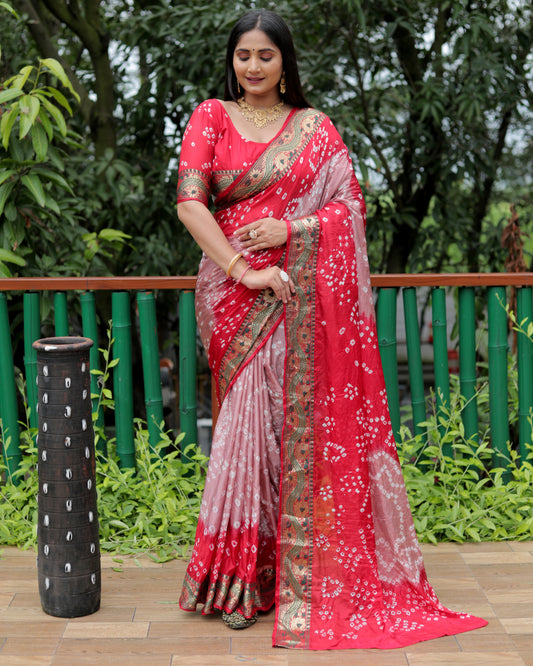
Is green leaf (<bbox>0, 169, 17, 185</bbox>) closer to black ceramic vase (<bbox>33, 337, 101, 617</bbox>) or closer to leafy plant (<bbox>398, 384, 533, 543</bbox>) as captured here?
black ceramic vase (<bbox>33, 337, 101, 617</bbox>)

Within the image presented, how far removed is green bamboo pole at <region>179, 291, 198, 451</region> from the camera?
306 centimetres

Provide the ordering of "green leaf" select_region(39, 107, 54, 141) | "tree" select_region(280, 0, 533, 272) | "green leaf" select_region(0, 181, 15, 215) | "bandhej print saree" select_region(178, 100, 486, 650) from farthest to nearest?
1. "tree" select_region(280, 0, 533, 272)
2. "green leaf" select_region(0, 181, 15, 215)
3. "green leaf" select_region(39, 107, 54, 141)
4. "bandhej print saree" select_region(178, 100, 486, 650)

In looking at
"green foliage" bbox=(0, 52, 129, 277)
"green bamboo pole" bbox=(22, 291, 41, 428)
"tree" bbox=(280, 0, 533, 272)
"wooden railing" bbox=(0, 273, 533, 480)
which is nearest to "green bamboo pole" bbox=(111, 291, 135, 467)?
"wooden railing" bbox=(0, 273, 533, 480)

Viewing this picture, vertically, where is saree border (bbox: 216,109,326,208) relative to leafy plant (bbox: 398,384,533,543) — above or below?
above

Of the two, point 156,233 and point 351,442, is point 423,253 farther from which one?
point 351,442

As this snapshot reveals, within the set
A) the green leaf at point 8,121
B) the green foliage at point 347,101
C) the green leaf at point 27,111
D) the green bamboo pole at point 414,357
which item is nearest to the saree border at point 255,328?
the green bamboo pole at point 414,357

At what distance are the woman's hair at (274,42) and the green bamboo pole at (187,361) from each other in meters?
0.92

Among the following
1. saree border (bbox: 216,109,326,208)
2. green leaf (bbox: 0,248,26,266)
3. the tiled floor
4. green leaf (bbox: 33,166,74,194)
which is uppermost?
green leaf (bbox: 33,166,74,194)

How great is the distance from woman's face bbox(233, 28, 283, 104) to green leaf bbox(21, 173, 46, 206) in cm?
109

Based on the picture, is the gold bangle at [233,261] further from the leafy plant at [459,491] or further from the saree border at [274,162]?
the leafy plant at [459,491]

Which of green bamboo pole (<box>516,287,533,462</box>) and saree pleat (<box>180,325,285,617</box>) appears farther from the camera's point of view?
green bamboo pole (<box>516,287,533,462</box>)

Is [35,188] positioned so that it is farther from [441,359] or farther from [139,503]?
[441,359]

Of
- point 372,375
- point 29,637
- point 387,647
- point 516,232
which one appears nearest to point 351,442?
point 372,375

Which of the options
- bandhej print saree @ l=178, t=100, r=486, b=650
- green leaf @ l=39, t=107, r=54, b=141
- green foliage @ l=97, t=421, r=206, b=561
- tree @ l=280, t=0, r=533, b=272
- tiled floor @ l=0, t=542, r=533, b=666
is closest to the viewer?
tiled floor @ l=0, t=542, r=533, b=666
